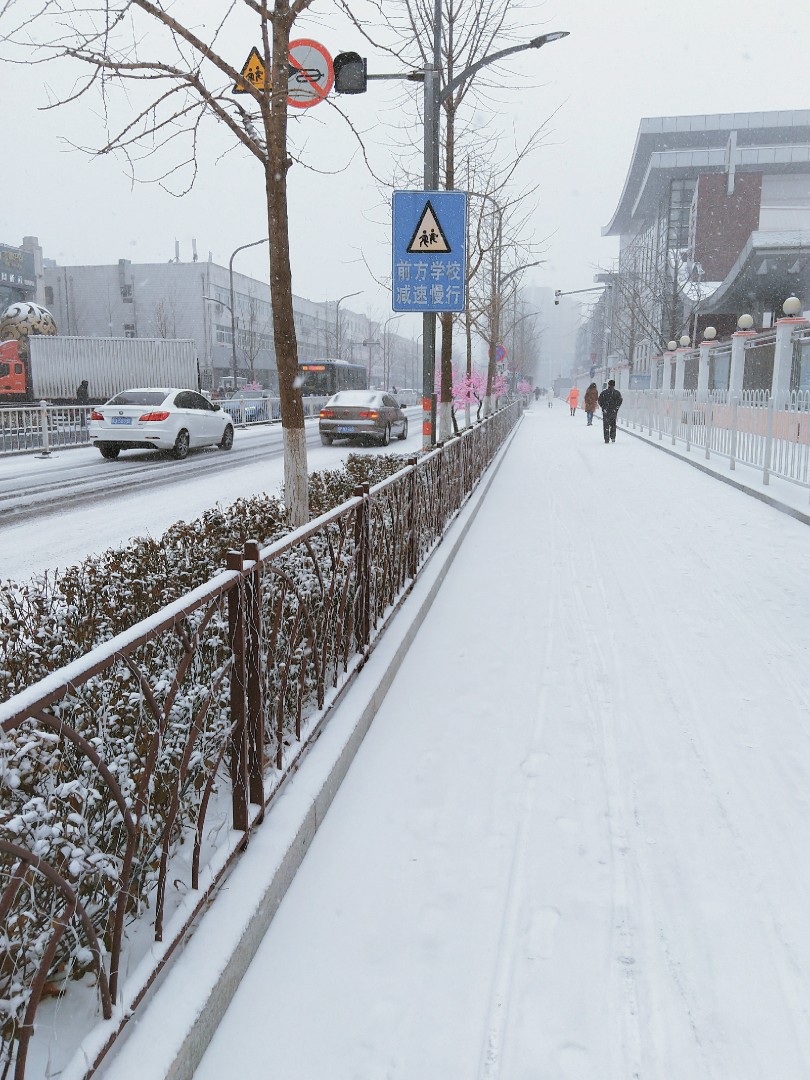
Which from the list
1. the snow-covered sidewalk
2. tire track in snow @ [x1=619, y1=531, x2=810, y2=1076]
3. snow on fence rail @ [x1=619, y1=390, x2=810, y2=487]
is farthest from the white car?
tire track in snow @ [x1=619, y1=531, x2=810, y2=1076]

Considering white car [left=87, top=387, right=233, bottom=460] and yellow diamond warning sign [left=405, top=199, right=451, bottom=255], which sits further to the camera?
white car [left=87, top=387, right=233, bottom=460]

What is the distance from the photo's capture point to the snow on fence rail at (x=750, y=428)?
1118 cm

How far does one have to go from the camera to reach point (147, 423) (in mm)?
17172

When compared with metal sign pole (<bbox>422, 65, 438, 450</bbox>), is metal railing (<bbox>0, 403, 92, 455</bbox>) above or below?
below

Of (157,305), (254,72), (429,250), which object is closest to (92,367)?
(429,250)

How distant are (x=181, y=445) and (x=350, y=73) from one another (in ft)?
37.1

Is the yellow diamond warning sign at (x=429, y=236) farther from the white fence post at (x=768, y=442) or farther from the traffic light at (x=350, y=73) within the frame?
the white fence post at (x=768, y=442)

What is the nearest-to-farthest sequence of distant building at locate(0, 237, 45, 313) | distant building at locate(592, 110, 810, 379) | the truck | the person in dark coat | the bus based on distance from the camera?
the person in dark coat, the truck, distant building at locate(592, 110, 810, 379), the bus, distant building at locate(0, 237, 45, 313)

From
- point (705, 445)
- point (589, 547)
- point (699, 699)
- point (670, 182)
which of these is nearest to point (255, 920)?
point (699, 699)

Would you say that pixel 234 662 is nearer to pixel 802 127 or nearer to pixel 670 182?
pixel 670 182

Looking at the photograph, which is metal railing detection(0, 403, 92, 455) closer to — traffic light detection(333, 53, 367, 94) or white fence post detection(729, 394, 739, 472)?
traffic light detection(333, 53, 367, 94)

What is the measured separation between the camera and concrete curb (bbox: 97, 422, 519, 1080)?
188cm

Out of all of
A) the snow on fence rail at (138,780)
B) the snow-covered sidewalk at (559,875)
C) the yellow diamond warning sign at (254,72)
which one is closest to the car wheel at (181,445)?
the yellow diamond warning sign at (254,72)

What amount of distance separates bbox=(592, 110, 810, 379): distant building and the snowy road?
32.1 metres
